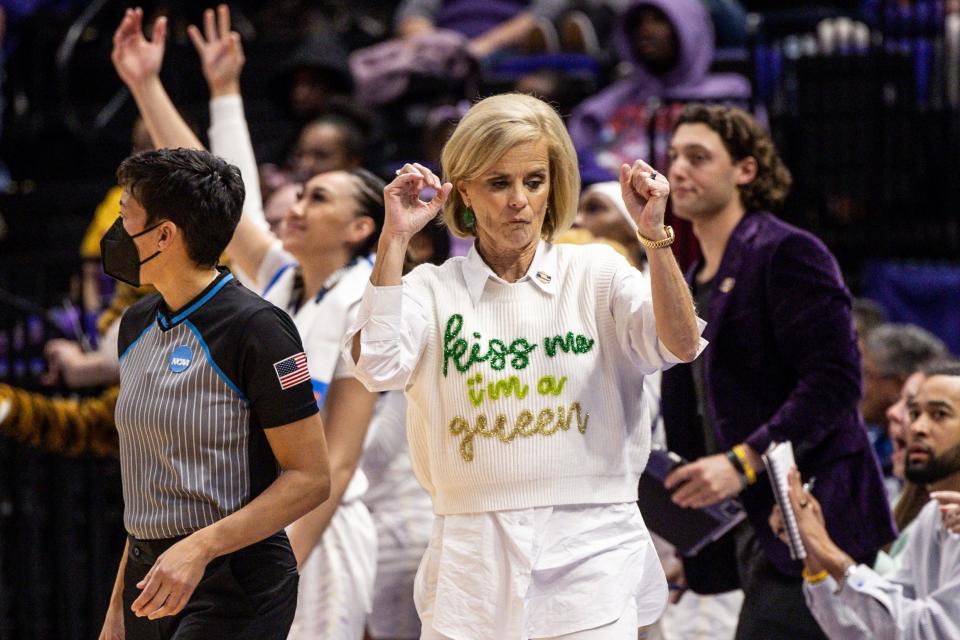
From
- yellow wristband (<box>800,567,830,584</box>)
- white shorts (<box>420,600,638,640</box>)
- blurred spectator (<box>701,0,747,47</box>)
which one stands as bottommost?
yellow wristband (<box>800,567,830,584</box>)

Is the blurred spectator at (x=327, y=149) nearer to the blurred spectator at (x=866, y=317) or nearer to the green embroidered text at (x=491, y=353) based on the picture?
the blurred spectator at (x=866, y=317)

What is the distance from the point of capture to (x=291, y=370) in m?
3.03

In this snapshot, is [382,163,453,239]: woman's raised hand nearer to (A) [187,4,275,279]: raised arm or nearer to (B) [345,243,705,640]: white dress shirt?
(B) [345,243,705,640]: white dress shirt

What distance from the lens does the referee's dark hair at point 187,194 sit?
121 inches

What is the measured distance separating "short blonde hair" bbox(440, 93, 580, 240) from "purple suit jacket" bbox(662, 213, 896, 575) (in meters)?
0.94

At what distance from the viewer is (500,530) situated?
3.11 m

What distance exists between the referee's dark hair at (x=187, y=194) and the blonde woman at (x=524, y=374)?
13.4 inches

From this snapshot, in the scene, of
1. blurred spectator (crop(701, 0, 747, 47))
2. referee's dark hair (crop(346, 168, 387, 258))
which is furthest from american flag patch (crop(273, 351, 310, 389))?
blurred spectator (crop(701, 0, 747, 47))

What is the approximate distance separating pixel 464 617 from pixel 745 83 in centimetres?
498

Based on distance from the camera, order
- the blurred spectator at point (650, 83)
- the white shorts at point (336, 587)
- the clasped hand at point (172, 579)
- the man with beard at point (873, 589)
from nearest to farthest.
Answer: the clasped hand at point (172, 579)
the man with beard at point (873, 589)
the white shorts at point (336, 587)
the blurred spectator at point (650, 83)

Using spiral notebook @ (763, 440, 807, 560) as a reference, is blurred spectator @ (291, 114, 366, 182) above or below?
above

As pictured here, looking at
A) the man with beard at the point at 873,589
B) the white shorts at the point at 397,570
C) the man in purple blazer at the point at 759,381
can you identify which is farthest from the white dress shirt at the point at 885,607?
the white shorts at the point at 397,570

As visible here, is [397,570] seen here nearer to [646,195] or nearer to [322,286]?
[322,286]

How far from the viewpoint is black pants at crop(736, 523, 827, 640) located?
4.13 metres
